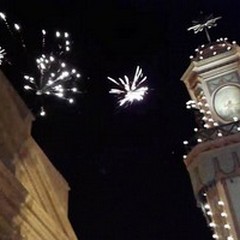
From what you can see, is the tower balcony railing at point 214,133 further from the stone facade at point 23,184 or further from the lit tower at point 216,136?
the stone facade at point 23,184

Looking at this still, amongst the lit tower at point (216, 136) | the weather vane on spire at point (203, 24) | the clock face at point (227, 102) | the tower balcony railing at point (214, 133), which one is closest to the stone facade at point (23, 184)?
the lit tower at point (216, 136)

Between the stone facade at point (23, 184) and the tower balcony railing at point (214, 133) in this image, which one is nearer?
the stone facade at point (23, 184)

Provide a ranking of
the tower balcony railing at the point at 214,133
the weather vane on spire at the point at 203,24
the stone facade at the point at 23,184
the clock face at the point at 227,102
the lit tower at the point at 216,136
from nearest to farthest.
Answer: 1. the stone facade at the point at 23,184
2. the lit tower at the point at 216,136
3. the tower balcony railing at the point at 214,133
4. the clock face at the point at 227,102
5. the weather vane on spire at the point at 203,24

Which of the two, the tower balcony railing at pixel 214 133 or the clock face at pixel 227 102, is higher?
the clock face at pixel 227 102

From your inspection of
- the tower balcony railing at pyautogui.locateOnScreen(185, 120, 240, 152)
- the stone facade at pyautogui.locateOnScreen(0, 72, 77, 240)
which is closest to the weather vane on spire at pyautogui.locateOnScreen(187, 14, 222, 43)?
the tower balcony railing at pyautogui.locateOnScreen(185, 120, 240, 152)

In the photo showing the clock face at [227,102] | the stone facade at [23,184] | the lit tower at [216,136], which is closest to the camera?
the stone facade at [23,184]

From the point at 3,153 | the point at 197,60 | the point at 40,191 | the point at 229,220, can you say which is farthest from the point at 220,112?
the point at 3,153

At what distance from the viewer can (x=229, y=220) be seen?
1953 centimetres

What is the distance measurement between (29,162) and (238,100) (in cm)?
1312

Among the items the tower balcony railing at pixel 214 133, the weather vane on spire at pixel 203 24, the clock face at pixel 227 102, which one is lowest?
the tower balcony railing at pixel 214 133

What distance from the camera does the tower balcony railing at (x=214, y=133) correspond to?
68.5ft

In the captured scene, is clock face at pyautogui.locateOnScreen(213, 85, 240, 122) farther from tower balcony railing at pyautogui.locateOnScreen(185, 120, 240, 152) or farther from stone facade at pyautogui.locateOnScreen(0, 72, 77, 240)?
stone facade at pyautogui.locateOnScreen(0, 72, 77, 240)

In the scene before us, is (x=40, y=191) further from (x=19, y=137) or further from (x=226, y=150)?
(x=226, y=150)

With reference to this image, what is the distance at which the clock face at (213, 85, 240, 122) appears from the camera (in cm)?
2177
